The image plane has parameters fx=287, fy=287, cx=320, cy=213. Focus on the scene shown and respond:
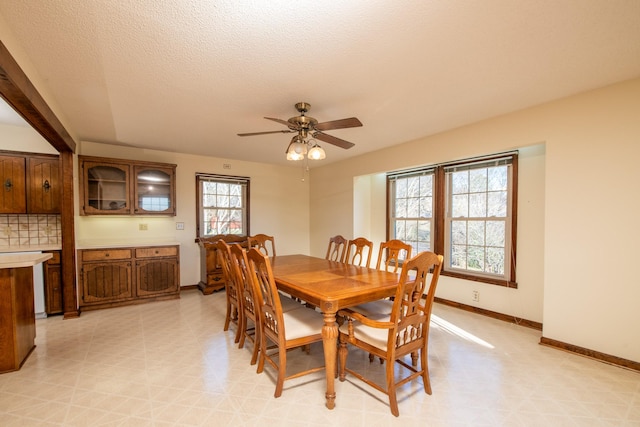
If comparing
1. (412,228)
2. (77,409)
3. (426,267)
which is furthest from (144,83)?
(412,228)

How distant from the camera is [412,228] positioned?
4.48 metres

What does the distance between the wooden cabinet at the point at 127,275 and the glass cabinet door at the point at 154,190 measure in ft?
2.09

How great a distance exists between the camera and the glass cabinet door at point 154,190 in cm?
423

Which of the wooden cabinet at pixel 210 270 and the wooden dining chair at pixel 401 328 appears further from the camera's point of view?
the wooden cabinet at pixel 210 270

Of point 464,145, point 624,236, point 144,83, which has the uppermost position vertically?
point 144,83

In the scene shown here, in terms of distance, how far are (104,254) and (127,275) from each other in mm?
397

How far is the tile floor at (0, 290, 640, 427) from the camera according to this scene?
1761mm

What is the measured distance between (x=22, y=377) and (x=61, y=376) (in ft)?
0.95

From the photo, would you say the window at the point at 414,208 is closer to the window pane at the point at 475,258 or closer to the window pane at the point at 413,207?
the window pane at the point at 413,207

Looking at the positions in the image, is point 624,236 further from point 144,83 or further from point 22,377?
point 22,377

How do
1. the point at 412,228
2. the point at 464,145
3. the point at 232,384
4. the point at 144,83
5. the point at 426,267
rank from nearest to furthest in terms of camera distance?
the point at 426,267 < the point at 232,384 < the point at 144,83 < the point at 464,145 < the point at 412,228

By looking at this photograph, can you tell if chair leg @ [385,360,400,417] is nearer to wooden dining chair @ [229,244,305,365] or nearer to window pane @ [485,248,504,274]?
wooden dining chair @ [229,244,305,365]

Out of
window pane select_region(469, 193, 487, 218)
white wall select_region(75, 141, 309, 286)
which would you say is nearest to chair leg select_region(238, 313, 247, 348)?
white wall select_region(75, 141, 309, 286)

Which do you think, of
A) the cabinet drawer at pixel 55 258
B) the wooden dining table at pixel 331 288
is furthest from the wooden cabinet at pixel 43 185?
the wooden dining table at pixel 331 288
